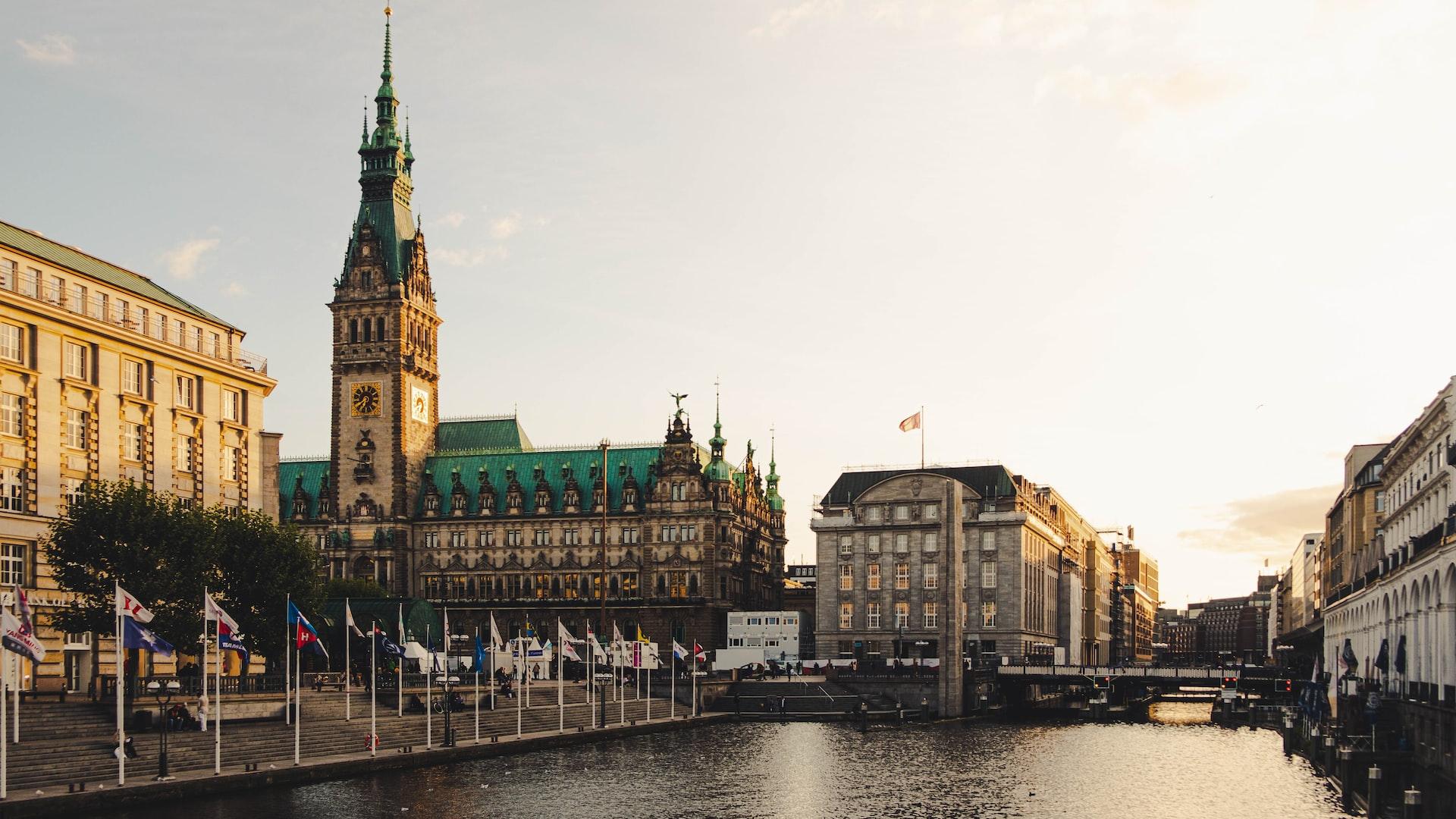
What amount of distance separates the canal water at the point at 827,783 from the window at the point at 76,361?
33.0m

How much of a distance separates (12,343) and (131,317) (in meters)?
10.6

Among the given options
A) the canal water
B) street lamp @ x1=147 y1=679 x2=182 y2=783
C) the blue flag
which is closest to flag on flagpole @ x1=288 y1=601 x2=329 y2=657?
street lamp @ x1=147 y1=679 x2=182 y2=783

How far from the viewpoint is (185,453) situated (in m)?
102

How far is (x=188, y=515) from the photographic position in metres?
87.2

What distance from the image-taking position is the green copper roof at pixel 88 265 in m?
89.9

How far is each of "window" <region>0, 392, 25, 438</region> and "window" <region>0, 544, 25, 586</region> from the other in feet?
21.3

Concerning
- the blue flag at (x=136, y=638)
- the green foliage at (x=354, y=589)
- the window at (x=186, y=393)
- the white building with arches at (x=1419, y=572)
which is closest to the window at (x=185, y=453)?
the window at (x=186, y=393)

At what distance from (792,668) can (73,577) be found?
331 ft

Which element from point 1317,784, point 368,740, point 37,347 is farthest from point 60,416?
point 1317,784

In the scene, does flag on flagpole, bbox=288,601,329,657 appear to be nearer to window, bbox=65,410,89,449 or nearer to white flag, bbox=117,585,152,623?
white flag, bbox=117,585,152,623

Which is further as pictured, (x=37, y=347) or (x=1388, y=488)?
(x=1388, y=488)

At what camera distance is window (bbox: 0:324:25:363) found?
285 feet

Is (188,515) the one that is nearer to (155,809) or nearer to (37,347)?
(37,347)

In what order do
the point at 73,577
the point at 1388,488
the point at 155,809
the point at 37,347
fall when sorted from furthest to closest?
the point at 1388,488, the point at 37,347, the point at 73,577, the point at 155,809
